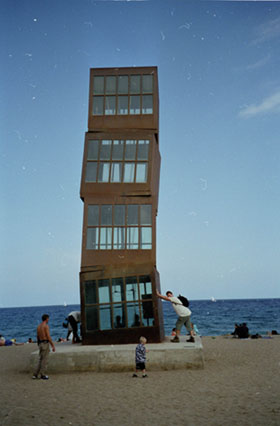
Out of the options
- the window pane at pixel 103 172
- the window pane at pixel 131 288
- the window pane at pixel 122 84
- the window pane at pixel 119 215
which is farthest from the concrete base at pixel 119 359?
the window pane at pixel 122 84

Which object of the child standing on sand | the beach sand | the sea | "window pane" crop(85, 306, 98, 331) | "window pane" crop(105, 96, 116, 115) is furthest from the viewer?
the sea

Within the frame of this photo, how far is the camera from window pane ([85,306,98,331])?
61.5 feet

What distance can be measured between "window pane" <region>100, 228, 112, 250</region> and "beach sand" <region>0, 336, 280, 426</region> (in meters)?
5.63

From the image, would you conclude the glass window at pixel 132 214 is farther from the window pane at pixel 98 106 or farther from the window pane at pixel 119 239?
the window pane at pixel 98 106

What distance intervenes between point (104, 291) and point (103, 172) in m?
5.01

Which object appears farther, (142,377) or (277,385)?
(142,377)

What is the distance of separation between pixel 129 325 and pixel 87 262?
3.05 metres

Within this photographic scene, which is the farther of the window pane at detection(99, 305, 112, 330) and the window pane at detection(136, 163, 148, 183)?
the window pane at detection(136, 163, 148, 183)

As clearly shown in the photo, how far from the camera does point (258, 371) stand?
15305 millimetres

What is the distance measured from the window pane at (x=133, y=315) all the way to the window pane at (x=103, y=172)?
536 cm

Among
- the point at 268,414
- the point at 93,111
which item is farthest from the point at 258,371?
the point at 93,111

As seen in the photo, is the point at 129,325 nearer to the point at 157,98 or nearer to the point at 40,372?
the point at 40,372

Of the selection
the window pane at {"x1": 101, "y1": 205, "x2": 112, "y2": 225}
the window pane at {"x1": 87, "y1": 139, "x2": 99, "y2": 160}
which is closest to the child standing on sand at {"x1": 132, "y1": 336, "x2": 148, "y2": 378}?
the window pane at {"x1": 101, "y1": 205, "x2": 112, "y2": 225}

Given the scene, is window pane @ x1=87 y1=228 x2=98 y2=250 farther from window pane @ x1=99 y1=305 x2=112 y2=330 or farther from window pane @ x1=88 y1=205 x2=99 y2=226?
window pane @ x1=99 y1=305 x2=112 y2=330
